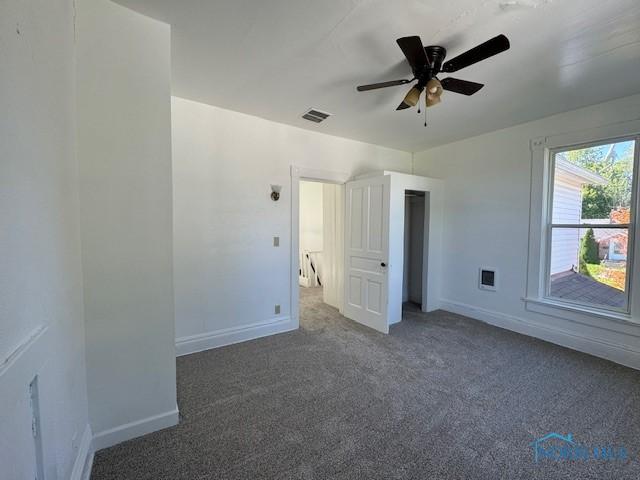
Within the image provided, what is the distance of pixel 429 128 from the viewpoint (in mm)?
3668

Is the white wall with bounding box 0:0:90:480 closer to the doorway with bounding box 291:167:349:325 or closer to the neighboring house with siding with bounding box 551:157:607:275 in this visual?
the doorway with bounding box 291:167:349:325

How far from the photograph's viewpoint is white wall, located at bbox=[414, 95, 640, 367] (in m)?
2.95

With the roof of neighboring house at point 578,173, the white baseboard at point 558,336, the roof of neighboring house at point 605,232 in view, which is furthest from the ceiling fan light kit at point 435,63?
the white baseboard at point 558,336

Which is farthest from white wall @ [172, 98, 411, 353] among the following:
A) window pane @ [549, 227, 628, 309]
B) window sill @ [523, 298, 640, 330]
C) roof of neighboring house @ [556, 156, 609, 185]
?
window pane @ [549, 227, 628, 309]

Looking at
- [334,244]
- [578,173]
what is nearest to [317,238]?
[334,244]

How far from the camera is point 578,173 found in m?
3.23

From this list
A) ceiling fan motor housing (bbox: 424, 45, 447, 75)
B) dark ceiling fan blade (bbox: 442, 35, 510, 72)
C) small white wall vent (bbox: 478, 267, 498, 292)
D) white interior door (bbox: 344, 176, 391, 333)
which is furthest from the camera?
small white wall vent (bbox: 478, 267, 498, 292)

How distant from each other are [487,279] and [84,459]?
4.44m

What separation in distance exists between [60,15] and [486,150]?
4423 millimetres

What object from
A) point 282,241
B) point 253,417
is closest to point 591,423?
point 253,417

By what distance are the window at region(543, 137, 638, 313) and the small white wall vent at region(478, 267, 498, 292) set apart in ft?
1.83

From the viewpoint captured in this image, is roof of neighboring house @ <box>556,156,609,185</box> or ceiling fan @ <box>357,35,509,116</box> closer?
ceiling fan @ <box>357,35,509,116</box>

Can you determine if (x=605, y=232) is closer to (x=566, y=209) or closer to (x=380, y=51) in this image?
(x=566, y=209)

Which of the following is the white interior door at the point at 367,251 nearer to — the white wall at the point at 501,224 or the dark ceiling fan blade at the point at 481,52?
the white wall at the point at 501,224
